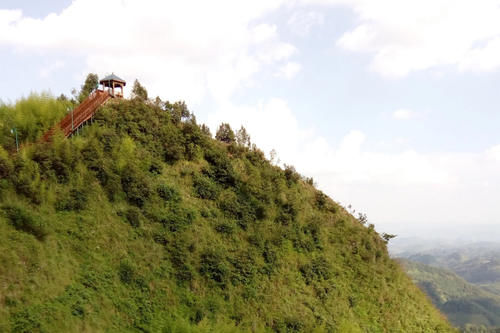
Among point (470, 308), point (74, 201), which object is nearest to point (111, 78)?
point (74, 201)

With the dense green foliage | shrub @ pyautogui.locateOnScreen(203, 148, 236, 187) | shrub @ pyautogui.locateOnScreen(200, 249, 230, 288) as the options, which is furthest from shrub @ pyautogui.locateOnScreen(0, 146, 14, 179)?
shrub @ pyautogui.locateOnScreen(203, 148, 236, 187)

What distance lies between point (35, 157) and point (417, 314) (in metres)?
26.2

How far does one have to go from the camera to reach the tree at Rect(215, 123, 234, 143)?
28531 mm

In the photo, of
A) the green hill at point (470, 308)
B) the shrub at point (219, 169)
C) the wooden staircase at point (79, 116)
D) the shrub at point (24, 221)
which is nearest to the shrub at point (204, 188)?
the shrub at point (219, 169)

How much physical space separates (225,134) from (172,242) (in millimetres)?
13138

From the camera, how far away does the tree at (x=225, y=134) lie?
2853 centimetres

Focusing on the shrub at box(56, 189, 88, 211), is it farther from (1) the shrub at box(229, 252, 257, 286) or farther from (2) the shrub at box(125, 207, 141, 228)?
(1) the shrub at box(229, 252, 257, 286)

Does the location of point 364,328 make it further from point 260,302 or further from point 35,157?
point 35,157

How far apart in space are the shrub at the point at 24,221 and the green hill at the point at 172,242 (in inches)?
1.7

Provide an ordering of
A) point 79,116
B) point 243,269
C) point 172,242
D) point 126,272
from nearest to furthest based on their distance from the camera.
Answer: point 126,272 → point 172,242 → point 243,269 → point 79,116

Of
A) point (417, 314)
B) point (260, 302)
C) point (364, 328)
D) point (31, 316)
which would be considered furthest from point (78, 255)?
point (417, 314)

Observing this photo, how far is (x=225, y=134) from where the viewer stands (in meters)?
28.6

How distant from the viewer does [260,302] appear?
17.4 m

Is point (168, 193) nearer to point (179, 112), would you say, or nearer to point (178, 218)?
point (178, 218)
